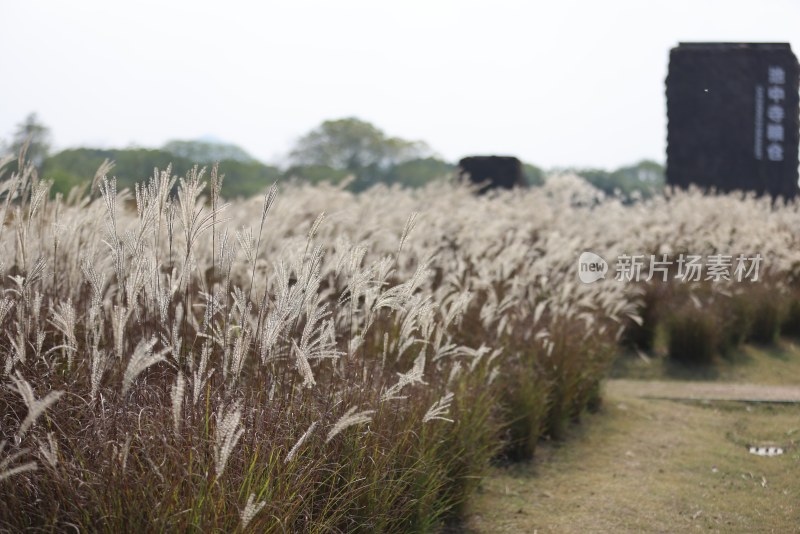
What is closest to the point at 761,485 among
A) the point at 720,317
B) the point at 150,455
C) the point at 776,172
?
the point at 150,455

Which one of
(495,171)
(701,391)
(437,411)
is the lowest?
(701,391)

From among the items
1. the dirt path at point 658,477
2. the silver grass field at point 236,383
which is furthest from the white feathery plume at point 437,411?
the dirt path at point 658,477

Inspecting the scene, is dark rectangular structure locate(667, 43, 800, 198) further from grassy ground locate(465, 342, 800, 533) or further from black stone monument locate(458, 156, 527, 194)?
grassy ground locate(465, 342, 800, 533)

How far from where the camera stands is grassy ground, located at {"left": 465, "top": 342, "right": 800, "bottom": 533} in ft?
11.5

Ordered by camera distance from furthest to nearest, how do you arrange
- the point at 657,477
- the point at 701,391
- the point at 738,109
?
the point at 738,109
the point at 701,391
the point at 657,477

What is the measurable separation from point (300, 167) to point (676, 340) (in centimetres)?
4013

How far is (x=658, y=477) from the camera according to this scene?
13.6ft

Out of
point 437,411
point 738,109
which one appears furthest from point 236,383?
point 738,109

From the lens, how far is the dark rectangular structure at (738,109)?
1719 centimetres

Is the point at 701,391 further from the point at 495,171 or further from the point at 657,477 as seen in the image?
the point at 495,171

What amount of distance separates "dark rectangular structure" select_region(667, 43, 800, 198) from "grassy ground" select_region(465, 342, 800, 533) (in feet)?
41.6

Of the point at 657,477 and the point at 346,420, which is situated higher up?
the point at 346,420

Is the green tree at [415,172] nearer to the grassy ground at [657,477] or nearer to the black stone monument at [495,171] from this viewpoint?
the black stone monument at [495,171]

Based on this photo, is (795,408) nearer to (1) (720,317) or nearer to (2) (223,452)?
(1) (720,317)
